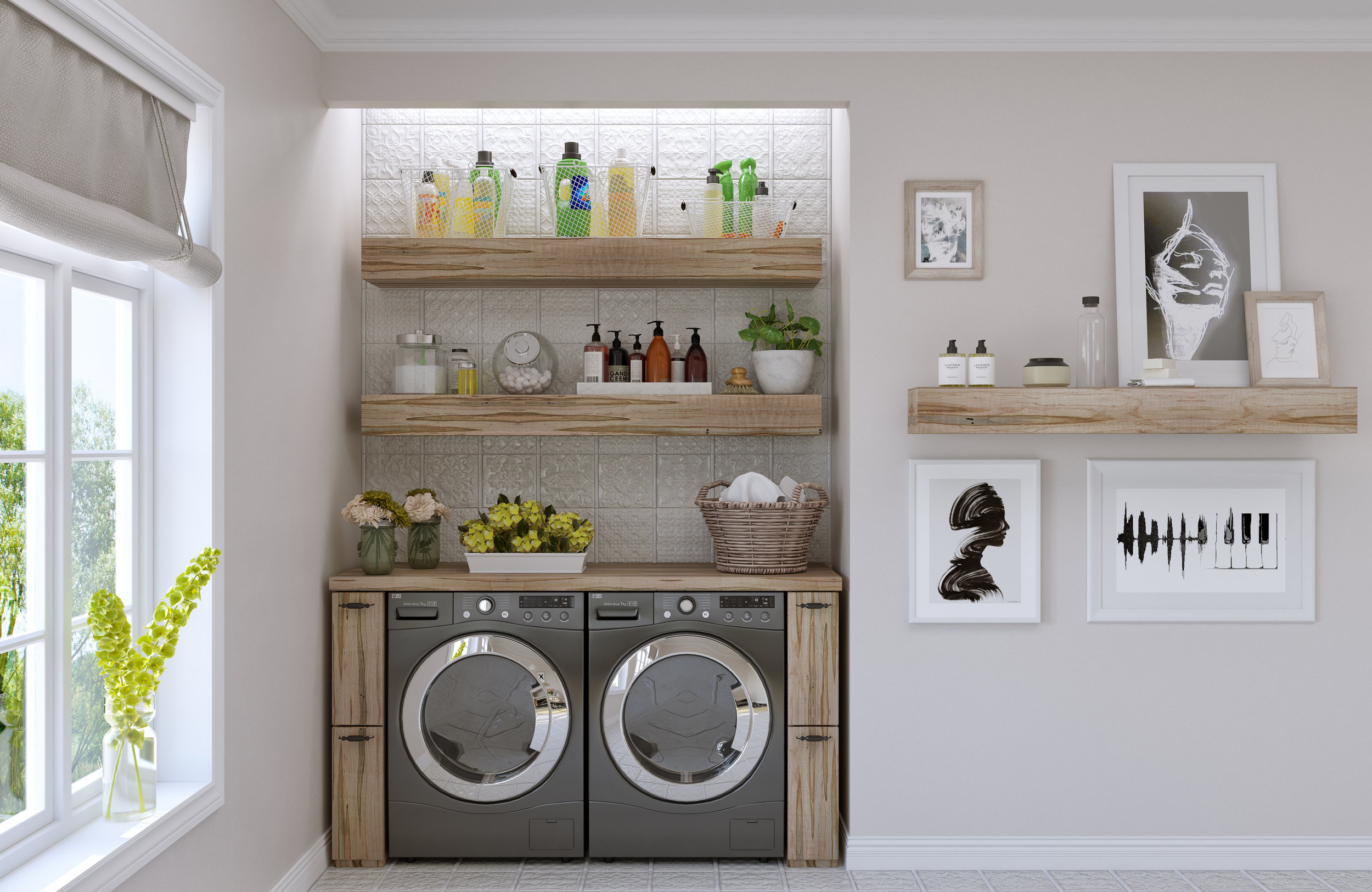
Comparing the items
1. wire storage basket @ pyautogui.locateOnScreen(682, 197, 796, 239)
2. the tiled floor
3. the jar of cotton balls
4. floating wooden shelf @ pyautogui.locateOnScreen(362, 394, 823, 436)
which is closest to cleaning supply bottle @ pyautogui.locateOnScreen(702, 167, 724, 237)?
wire storage basket @ pyautogui.locateOnScreen(682, 197, 796, 239)

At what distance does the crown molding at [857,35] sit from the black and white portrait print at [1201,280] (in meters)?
0.48

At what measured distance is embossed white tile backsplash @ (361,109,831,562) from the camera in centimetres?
324

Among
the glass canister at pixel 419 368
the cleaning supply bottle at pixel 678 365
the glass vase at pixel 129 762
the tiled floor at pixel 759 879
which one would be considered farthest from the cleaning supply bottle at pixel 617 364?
the glass vase at pixel 129 762

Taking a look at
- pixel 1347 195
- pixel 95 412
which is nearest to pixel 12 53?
pixel 95 412

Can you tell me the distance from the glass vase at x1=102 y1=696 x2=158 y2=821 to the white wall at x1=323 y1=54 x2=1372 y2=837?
1.85 m

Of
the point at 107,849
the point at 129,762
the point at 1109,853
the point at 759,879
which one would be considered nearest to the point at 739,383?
the point at 759,879

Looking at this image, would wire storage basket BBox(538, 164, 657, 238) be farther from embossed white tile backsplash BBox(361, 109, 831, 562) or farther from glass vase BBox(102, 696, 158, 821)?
glass vase BBox(102, 696, 158, 821)

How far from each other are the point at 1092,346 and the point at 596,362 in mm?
1518

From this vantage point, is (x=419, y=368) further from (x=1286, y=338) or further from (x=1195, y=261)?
(x=1286, y=338)

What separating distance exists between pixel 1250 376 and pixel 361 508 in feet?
8.84

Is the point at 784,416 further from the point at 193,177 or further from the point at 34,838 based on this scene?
the point at 34,838

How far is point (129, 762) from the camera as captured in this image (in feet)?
6.36

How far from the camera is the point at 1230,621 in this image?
110 inches

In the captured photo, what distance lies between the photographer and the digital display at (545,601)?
2.79 m
